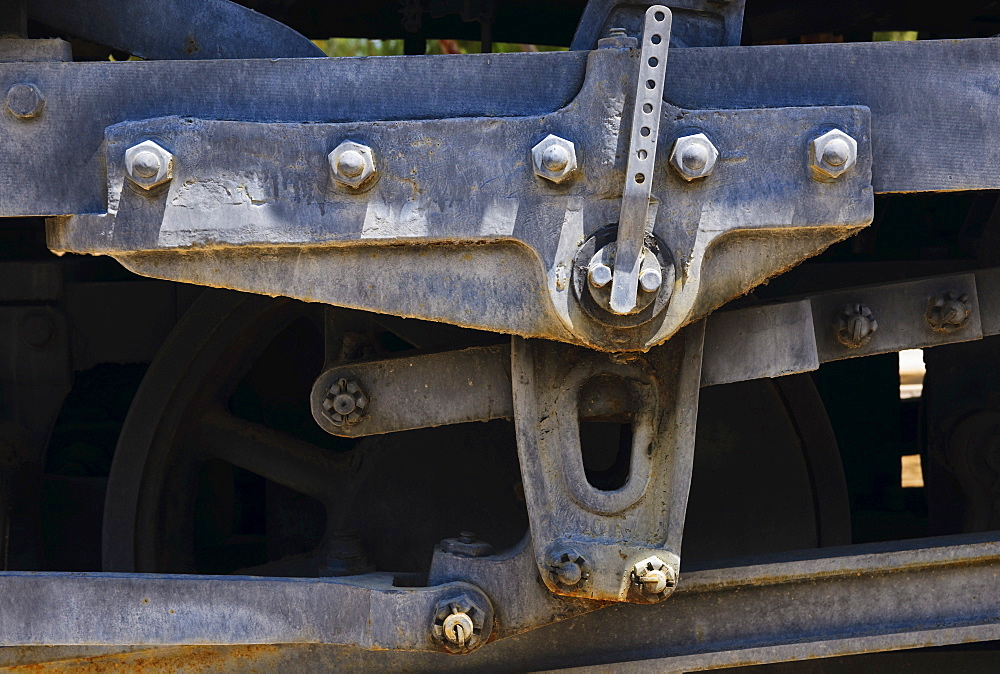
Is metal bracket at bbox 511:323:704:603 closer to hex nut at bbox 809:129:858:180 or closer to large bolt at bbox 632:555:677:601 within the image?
large bolt at bbox 632:555:677:601

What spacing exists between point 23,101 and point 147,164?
221mm

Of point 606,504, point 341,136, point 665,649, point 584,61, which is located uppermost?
point 584,61

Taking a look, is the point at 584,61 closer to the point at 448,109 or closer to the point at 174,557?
the point at 448,109

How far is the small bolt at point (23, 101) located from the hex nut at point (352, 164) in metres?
0.43

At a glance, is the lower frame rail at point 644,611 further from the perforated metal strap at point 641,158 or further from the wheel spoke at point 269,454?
the wheel spoke at point 269,454

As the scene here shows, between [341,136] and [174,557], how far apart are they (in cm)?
135

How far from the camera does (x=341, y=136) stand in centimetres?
148

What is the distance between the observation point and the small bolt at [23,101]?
1.49m

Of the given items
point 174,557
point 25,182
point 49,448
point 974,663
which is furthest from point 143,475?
point 974,663

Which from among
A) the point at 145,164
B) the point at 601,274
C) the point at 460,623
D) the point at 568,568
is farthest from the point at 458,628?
the point at 145,164

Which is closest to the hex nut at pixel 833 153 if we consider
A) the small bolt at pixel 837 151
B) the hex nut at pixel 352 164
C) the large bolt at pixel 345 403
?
the small bolt at pixel 837 151

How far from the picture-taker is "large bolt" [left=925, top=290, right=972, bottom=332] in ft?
5.88

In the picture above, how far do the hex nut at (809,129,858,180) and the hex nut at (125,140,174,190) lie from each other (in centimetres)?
90

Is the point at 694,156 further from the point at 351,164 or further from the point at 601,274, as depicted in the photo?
the point at 351,164
